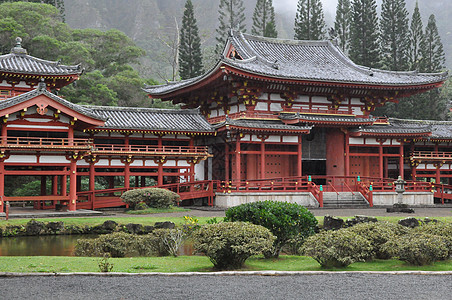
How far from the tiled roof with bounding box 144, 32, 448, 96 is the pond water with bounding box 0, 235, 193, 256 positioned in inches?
662

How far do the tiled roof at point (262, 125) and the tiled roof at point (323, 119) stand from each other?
1.99ft

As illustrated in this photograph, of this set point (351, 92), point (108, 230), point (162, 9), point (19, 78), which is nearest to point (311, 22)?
point (351, 92)

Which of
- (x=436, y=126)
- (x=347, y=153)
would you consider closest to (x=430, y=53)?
(x=436, y=126)

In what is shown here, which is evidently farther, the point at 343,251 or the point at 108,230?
the point at 108,230

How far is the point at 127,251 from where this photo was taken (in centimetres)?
1716

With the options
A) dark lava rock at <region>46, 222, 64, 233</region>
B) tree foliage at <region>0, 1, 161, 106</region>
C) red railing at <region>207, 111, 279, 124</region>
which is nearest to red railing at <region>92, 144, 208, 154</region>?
red railing at <region>207, 111, 279, 124</region>

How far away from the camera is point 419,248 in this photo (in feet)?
47.3

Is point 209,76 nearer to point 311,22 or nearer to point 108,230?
point 108,230

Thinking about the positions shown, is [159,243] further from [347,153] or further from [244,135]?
[347,153]

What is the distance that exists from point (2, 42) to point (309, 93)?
107 feet

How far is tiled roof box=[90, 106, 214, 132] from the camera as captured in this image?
3469 centimetres

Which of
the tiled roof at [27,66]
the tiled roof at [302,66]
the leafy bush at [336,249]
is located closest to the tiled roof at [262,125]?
the tiled roof at [302,66]

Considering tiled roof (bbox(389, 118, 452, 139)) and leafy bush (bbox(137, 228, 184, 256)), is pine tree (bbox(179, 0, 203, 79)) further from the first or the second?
leafy bush (bbox(137, 228, 184, 256))

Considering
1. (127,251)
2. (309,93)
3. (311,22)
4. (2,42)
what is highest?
(311,22)
